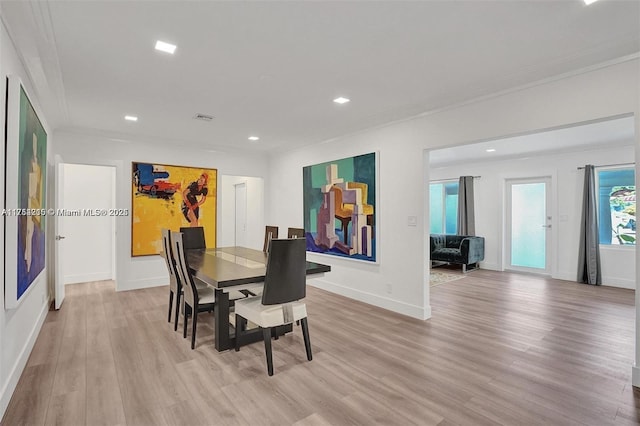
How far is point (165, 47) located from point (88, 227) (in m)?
4.91

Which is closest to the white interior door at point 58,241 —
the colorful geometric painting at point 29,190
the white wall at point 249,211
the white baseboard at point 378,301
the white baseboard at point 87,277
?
the colorful geometric painting at point 29,190

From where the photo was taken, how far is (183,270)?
305 cm

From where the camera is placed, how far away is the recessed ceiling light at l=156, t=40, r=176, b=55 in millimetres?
2344

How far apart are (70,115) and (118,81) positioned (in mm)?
1634

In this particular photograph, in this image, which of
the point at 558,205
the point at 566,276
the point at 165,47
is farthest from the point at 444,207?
the point at 165,47

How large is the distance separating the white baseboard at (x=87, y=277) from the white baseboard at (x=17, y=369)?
2.69 m

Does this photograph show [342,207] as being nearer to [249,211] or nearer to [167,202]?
[167,202]

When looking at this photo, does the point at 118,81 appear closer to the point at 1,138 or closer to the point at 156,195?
the point at 1,138

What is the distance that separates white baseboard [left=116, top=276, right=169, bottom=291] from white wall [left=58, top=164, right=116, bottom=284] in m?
1.18

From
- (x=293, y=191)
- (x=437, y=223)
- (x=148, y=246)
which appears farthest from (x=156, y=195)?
(x=437, y=223)

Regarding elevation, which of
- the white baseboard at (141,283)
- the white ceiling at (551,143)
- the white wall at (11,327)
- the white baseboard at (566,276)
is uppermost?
the white ceiling at (551,143)

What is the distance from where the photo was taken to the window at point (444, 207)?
8.30m

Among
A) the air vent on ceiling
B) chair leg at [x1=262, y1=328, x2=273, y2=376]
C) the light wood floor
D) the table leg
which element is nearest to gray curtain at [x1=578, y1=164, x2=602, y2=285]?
the light wood floor

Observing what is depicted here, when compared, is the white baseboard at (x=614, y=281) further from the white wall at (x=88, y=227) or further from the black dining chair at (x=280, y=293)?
the white wall at (x=88, y=227)
